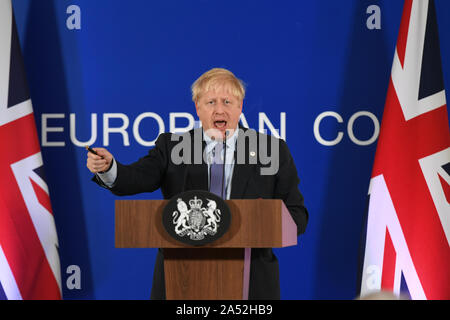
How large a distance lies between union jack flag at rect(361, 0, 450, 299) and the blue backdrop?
31cm

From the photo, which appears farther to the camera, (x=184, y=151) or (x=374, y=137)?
(x=374, y=137)

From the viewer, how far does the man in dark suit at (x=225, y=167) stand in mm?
2301

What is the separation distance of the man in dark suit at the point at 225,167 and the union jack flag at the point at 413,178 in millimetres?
1208

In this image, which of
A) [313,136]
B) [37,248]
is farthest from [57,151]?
[313,136]

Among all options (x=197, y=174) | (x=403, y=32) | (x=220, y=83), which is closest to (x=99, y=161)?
(x=197, y=174)

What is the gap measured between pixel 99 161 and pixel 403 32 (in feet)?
7.44

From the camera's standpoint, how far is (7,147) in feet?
11.9

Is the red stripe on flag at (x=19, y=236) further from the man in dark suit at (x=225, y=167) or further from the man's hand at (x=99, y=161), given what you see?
the man's hand at (x=99, y=161)

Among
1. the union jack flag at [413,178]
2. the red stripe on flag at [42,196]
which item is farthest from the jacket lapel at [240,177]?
the red stripe on flag at [42,196]

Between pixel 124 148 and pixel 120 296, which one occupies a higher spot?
pixel 124 148

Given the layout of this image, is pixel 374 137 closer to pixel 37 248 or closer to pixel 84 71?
pixel 84 71

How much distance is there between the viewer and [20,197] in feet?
11.8

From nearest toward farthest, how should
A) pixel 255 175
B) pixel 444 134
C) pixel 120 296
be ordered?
pixel 255 175 < pixel 444 134 < pixel 120 296

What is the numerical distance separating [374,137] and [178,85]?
1.28 m
